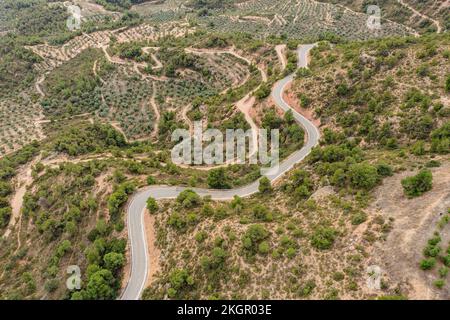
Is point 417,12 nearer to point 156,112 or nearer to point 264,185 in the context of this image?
point 156,112

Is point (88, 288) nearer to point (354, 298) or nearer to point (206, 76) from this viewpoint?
point (354, 298)

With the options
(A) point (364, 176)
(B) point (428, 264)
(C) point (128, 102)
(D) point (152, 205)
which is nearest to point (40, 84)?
(C) point (128, 102)

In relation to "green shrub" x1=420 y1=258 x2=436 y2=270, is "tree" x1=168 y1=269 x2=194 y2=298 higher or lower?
lower

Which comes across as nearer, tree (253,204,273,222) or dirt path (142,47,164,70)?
tree (253,204,273,222)

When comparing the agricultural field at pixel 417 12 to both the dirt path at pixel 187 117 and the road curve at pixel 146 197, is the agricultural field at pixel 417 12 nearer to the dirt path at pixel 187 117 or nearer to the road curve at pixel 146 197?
the road curve at pixel 146 197

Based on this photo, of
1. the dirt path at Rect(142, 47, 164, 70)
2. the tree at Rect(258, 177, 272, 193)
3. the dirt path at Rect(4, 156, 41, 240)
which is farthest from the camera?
the dirt path at Rect(142, 47, 164, 70)

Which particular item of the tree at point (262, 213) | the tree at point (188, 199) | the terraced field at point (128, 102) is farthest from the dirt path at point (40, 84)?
the tree at point (262, 213)

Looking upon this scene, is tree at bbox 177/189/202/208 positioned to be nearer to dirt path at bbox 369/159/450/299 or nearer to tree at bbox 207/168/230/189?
tree at bbox 207/168/230/189

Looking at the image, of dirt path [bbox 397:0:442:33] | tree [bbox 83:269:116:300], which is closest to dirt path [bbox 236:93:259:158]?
tree [bbox 83:269:116:300]
